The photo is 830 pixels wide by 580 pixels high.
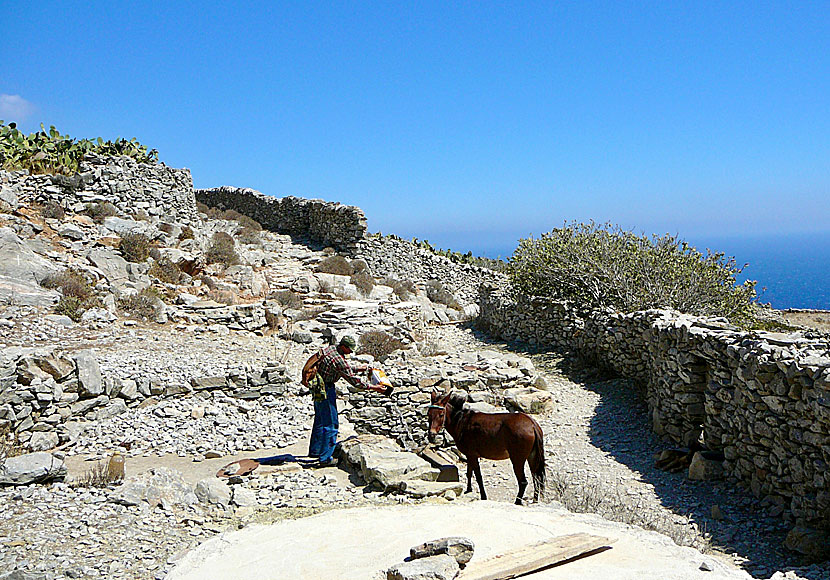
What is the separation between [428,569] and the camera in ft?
13.8

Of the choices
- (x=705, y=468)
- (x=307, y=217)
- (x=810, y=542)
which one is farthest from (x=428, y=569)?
(x=307, y=217)

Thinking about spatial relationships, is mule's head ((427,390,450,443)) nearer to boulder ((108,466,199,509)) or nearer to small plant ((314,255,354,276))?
boulder ((108,466,199,509))

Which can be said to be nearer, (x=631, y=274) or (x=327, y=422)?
(x=327, y=422)

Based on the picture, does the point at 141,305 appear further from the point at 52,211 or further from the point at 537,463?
the point at 537,463

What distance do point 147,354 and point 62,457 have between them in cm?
397

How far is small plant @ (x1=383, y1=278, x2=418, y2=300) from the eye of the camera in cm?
2232

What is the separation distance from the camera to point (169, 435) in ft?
31.7

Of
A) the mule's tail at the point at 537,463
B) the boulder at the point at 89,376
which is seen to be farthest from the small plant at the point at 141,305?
the mule's tail at the point at 537,463

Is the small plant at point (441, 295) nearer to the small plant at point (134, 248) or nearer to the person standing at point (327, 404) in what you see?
the small plant at point (134, 248)

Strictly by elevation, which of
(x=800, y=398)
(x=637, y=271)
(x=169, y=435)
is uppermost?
(x=637, y=271)

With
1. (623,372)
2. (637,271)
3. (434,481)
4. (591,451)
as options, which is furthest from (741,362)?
(637,271)

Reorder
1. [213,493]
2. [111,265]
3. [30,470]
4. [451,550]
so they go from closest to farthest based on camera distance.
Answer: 1. [451,550]
2. [30,470]
3. [213,493]
4. [111,265]

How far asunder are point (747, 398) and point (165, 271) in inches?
614

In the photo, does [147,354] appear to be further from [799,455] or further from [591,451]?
[799,455]
